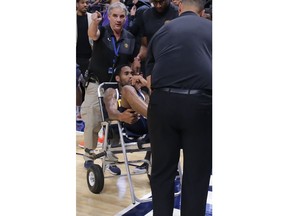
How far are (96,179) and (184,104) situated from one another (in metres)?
1.57

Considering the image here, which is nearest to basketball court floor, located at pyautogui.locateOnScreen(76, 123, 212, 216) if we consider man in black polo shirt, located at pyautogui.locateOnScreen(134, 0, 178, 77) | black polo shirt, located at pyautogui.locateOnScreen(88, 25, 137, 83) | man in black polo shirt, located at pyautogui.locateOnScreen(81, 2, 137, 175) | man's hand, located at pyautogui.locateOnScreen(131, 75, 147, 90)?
man in black polo shirt, located at pyautogui.locateOnScreen(81, 2, 137, 175)

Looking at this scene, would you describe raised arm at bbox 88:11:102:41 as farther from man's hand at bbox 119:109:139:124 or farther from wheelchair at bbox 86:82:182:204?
man's hand at bbox 119:109:139:124

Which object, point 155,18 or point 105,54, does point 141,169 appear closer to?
point 105,54

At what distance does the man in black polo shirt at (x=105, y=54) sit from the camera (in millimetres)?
3889

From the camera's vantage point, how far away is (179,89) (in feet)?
6.95

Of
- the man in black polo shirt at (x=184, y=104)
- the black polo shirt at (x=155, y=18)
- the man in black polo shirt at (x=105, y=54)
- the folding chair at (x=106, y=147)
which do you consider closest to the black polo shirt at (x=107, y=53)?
the man in black polo shirt at (x=105, y=54)

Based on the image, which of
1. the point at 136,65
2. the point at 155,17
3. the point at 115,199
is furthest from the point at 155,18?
the point at 115,199

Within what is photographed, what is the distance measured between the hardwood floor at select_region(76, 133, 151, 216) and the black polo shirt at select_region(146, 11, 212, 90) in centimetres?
138
